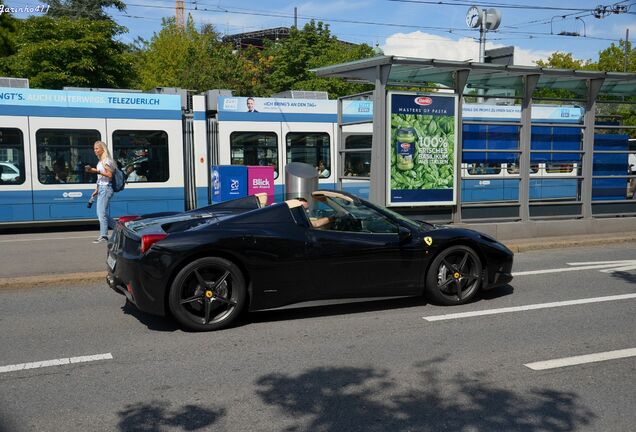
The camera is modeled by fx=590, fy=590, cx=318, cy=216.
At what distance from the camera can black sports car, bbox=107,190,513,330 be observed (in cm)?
Result: 550

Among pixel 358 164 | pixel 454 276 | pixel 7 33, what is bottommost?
pixel 454 276

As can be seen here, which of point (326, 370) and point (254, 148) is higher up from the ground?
point (254, 148)

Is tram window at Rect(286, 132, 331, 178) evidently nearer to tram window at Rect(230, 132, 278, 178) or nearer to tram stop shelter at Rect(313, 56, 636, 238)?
tram window at Rect(230, 132, 278, 178)

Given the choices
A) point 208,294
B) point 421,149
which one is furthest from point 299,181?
point 208,294

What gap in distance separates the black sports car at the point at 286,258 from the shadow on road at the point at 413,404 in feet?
4.51

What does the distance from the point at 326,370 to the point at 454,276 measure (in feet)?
8.49

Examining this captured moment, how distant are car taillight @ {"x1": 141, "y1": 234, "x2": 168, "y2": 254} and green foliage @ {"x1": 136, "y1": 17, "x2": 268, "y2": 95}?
29.4 metres

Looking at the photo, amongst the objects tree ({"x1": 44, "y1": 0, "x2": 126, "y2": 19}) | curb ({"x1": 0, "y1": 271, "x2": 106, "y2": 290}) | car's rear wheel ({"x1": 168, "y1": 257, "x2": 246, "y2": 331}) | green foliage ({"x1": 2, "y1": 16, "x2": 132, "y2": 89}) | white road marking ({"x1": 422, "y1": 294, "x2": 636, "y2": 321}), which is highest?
tree ({"x1": 44, "y1": 0, "x2": 126, "y2": 19})

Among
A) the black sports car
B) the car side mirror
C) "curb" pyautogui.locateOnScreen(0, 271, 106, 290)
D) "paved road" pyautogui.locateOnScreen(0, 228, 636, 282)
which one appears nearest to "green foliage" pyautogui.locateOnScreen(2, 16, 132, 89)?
"paved road" pyautogui.locateOnScreen(0, 228, 636, 282)

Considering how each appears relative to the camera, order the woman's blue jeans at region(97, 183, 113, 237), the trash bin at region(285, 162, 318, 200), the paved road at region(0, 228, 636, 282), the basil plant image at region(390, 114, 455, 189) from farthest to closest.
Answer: the basil plant image at region(390, 114, 455, 189) → the woman's blue jeans at region(97, 183, 113, 237) → the trash bin at region(285, 162, 318, 200) → the paved road at region(0, 228, 636, 282)

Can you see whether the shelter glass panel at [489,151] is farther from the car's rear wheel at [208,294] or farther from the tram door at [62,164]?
the tram door at [62,164]

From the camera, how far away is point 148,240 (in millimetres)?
5457

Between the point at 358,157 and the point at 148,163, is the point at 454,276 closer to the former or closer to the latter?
the point at 358,157

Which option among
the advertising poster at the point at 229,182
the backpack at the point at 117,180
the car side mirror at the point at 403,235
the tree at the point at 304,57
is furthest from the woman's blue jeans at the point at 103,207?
the tree at the point at 304,57
